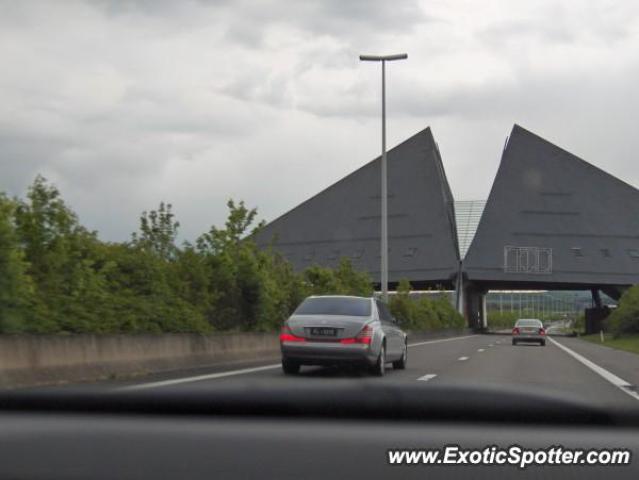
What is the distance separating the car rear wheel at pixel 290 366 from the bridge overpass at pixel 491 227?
7803 centimetres

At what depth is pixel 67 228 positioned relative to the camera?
17.2 meters

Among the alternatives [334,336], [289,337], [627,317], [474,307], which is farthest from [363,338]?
[474,307]

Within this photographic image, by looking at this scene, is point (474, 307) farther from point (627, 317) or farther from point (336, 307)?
point (336, 307)

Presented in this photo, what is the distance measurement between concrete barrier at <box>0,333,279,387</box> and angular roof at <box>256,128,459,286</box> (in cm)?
8173

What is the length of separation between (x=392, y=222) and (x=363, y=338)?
316 ft

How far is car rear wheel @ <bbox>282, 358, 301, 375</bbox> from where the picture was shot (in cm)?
1741

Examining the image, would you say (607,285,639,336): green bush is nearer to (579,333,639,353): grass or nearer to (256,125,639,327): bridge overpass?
(579,333,639,353): grass

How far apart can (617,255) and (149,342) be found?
91444 millimetres

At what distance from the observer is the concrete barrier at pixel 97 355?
1316 cm

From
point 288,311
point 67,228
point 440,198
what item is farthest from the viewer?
point 440,198

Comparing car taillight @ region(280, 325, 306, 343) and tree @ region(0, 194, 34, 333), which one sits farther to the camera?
car taillight @ region(280, 325, 306, 343)

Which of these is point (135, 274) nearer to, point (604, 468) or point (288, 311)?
point (288, 311)

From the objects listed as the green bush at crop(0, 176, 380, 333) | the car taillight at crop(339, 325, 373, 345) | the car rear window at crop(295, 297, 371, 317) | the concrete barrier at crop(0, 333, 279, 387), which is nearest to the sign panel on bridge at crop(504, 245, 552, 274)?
the green bush at crop(0, 176, 380, 333)

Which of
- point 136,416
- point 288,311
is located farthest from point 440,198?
point 136,416
